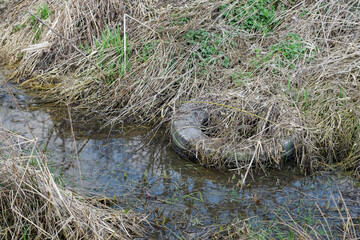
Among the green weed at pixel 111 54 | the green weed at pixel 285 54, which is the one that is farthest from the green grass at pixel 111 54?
the green weed at pixel 285 54

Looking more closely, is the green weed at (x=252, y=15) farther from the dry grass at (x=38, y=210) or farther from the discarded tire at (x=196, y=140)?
the dry grass at (x=38, y=210)

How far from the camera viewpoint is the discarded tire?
4020 mm

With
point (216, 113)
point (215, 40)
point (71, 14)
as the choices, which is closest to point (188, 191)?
point (216, 113)

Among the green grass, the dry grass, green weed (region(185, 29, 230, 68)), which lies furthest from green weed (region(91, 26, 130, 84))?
the dry grass

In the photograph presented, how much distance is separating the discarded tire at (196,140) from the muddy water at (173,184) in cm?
14

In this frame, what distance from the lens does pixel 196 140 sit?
4129mm

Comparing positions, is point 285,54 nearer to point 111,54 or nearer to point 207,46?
point 207,46

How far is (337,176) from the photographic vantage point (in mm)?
4008

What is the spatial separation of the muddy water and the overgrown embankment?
0.26 m

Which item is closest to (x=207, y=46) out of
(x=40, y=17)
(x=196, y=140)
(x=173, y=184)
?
(x=196, y=140)

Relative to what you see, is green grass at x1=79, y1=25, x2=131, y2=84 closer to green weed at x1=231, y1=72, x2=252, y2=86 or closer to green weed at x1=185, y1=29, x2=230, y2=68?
green weed at x1=185, y1=29, x2=230, y2=68

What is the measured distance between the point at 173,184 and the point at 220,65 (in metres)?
2.03

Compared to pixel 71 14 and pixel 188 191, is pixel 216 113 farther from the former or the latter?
pixel 71 14

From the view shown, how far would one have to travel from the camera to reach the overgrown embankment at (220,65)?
4320 millimetres
